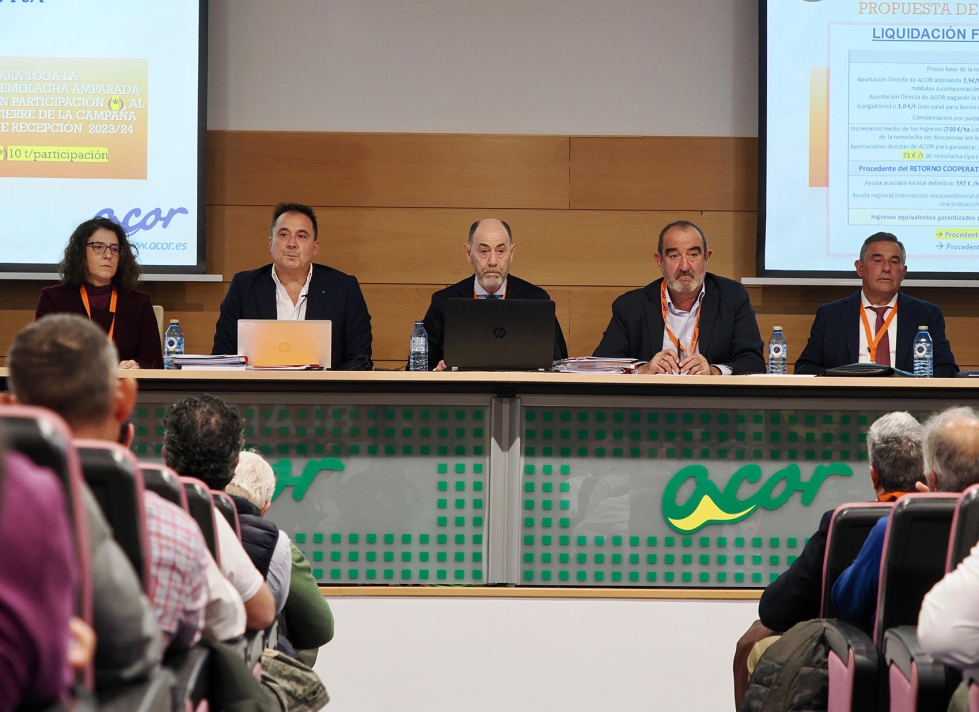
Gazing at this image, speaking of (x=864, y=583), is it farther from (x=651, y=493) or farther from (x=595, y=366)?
(x=595, y=366)

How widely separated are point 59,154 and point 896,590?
4.19 metres

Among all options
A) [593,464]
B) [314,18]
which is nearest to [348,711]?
[593,464]

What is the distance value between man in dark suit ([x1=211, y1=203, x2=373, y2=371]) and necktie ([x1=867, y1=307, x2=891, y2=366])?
83.1 inches

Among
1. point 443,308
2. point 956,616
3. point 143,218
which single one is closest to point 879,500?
point 956,616

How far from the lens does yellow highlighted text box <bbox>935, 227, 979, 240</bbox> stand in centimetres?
466

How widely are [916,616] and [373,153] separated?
144 inches

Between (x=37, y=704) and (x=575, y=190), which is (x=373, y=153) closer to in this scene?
(x=575, y=190)

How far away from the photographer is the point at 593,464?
2977 mm

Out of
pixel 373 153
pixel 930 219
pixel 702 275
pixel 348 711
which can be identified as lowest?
pixel 348 711

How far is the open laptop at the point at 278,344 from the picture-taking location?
3.16 meters

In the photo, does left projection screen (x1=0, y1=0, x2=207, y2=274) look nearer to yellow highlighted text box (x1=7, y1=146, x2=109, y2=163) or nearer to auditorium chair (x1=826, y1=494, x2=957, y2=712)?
yellow highlighted text box (x1=7, y1=146, x2=109, y2=163)

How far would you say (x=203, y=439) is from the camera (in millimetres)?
1849

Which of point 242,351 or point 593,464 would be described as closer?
point 593,464

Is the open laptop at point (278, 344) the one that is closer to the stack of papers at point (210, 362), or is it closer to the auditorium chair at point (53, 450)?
the stack of papers at point (210, 362)
